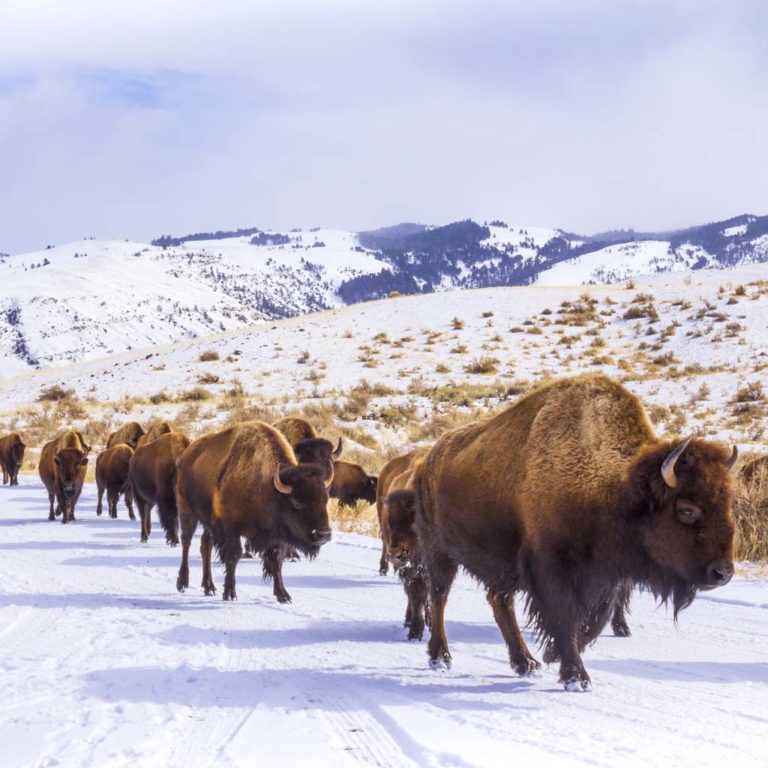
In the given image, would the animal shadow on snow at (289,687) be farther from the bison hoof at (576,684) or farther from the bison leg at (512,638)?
the bison hoof at (576,684)

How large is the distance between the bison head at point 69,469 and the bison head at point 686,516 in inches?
564

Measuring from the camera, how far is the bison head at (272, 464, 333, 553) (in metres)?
9.08

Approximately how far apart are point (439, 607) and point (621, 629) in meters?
1.99

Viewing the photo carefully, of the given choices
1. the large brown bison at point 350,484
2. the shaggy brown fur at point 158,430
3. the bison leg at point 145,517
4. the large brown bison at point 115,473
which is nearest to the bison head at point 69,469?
the large brown bison at point 115,473

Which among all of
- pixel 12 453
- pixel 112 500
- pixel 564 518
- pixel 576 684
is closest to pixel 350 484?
pixel 112 500

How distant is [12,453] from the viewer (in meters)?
25.9

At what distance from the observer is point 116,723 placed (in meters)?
5.24

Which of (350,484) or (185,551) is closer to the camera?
(185,551)

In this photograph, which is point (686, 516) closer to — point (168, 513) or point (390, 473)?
point (390, 473)

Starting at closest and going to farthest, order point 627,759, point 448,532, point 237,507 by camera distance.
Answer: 1. point 627,759
2. point 448,532
3. point 237,507

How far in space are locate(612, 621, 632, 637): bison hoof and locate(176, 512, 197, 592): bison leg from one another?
16.3 ft

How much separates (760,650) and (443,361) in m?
32.7

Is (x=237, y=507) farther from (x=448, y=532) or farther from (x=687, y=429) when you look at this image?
(x=687, y=429)

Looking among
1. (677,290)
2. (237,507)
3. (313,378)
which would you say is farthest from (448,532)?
(677,290)
